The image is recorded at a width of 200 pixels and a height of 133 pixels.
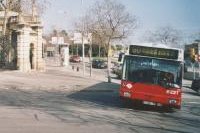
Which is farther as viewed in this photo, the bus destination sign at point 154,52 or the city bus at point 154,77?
the bus destination sign at point 154,52

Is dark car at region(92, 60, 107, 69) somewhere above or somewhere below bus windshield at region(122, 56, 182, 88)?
below

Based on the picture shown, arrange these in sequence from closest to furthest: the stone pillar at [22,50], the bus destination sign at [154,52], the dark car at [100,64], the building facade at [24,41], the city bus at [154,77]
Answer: the city bus at [154,77], the bus destination sign at [154,52], the stone pillar at [22,50], the building facade at [24,41], the dark car at [100,64]

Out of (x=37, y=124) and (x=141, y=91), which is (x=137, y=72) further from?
(x=37, y=124)

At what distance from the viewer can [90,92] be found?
3312 cm

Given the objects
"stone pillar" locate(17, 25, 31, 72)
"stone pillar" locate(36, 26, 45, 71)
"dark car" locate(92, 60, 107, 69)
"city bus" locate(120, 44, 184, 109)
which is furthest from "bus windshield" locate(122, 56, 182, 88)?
"dark car" locate(92, 60, 107, 69)

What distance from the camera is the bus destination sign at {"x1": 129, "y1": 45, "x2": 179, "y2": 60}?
70.4 feet

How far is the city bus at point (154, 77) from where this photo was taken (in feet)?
69.2

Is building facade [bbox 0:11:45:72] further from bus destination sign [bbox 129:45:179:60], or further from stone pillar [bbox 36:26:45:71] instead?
bus destination sign [bbox 129:45:179:60]

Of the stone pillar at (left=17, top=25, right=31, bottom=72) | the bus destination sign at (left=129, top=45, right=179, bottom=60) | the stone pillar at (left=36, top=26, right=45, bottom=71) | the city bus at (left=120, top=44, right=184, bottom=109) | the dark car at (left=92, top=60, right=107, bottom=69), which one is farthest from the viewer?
the dark car at (left=92, top=60, right=107, bottom=69)

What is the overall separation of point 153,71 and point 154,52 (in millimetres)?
961

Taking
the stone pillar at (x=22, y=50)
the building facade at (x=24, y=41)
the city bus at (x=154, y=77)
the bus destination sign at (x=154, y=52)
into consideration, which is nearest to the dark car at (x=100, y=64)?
the building facade at (x=24, y=41)

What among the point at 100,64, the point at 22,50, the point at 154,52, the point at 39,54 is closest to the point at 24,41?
the point at 22,50

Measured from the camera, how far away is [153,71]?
2117cm

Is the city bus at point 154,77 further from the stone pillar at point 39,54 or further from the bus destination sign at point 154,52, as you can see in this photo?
the stone pillar at point 39,54
